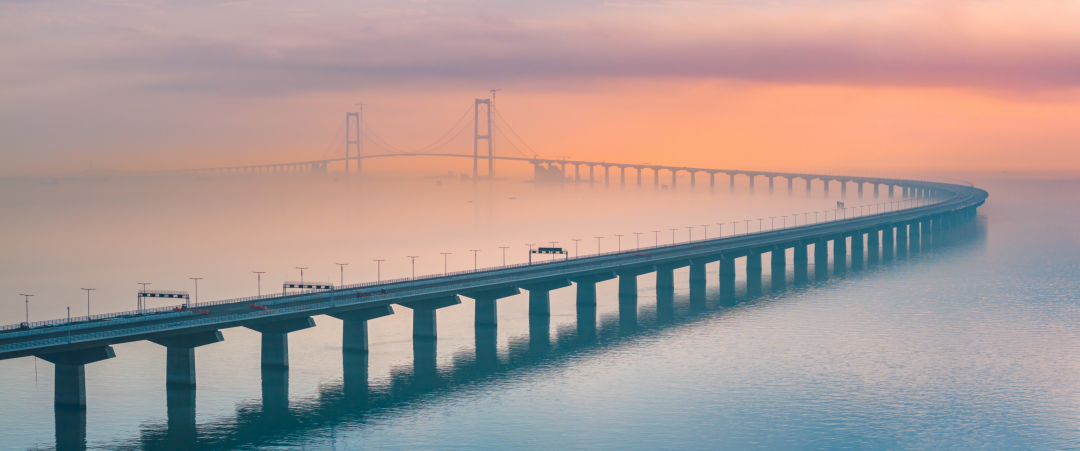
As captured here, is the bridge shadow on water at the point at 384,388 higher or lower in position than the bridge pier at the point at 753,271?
lower

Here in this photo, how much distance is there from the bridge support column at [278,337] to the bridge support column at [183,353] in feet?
23.8

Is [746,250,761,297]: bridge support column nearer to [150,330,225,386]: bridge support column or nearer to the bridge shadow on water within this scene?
the bridge shadow on water

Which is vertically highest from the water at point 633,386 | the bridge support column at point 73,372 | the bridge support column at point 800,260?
the bridge support column at point 800,260

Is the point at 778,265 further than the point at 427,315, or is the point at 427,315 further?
the point at 778,265

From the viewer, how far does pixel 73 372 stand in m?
82.0

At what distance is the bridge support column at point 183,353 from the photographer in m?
88.3

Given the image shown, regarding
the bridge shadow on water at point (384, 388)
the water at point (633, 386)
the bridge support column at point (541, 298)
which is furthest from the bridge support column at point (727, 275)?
the bridge support column at point (541, 298)

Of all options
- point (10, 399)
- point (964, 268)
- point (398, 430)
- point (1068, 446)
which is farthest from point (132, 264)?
point (1068, 446)

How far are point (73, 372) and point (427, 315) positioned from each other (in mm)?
39303

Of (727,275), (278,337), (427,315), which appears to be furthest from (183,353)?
(727,275)

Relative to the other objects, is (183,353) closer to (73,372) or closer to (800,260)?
(73,372)

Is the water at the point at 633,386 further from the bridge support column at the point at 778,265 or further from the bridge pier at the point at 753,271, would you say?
the bridge support column at the point at 778,265

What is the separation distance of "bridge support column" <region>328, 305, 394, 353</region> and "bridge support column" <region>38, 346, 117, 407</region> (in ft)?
86.6

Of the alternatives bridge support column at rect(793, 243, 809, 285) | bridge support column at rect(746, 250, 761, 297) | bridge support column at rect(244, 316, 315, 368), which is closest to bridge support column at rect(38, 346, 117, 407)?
bridge support column at rect(244, 316, 315, 368)
